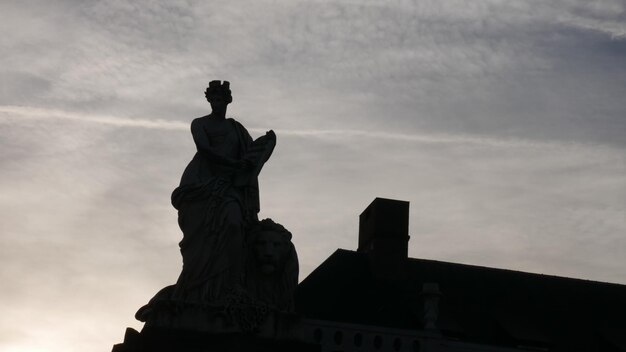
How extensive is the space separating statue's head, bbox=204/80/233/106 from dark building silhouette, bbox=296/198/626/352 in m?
19.8

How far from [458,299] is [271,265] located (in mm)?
27277

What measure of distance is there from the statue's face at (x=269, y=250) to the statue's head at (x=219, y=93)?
195 cm

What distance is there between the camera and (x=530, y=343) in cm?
3869

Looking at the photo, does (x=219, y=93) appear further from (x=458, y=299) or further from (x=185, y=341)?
(x=458, y=299)

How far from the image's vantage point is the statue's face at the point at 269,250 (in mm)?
14250

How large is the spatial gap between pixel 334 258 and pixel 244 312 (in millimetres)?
27144

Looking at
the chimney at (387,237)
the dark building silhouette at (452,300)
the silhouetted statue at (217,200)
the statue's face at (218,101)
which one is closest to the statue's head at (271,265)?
the silhouetted statue at (217,200)

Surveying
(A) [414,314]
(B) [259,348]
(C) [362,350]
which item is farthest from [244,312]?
(A) [414,314]

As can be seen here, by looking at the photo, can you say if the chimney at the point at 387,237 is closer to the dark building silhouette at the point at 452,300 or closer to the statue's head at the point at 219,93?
the dark building silhouette at the point at 452,300

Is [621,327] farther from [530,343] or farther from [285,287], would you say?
[285,287]

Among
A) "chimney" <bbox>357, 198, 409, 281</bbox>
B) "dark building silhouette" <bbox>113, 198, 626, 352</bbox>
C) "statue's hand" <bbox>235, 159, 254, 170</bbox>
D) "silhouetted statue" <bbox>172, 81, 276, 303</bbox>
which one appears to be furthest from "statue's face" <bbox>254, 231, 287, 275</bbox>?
"chimney" <bbox>357, 198, 409, 281</bbox>

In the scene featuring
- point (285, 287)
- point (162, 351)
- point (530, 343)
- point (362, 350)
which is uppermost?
point (530, 343)

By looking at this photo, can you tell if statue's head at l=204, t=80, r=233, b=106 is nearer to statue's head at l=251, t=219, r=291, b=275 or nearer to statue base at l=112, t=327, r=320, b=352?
statue's head at l=251, t=219, r=291, b=275

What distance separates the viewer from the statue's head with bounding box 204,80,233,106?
15.2 m
